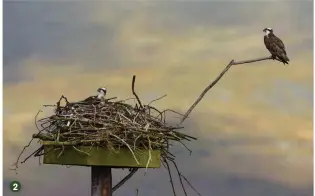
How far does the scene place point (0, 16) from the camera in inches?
153

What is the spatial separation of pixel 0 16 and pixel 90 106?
0.82 meters

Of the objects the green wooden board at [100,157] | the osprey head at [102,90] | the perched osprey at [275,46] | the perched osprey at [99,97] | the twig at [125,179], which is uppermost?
the perched osprey at [275,46]

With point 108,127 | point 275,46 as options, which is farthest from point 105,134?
point 275,46

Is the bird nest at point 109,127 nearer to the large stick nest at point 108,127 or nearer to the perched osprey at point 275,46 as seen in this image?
the large stick nest at point 108,127

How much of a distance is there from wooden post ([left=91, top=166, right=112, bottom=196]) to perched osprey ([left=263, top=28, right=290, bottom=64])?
1.22 meters

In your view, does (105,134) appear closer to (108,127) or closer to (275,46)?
(108,127)

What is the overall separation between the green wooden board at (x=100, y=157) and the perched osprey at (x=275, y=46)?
105 centimetres

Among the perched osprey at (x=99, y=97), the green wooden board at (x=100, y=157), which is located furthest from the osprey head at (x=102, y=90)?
the green wooden board at (x=100, y=157)

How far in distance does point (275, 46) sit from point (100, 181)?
4.34 ft

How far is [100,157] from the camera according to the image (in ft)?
10.8

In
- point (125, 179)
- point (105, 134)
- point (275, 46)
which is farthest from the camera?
point (275, 46)

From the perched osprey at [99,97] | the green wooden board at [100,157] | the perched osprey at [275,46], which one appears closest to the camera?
the green wooden board at [100,157]

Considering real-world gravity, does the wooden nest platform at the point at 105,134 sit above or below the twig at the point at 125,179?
above

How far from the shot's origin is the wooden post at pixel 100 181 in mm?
3424
